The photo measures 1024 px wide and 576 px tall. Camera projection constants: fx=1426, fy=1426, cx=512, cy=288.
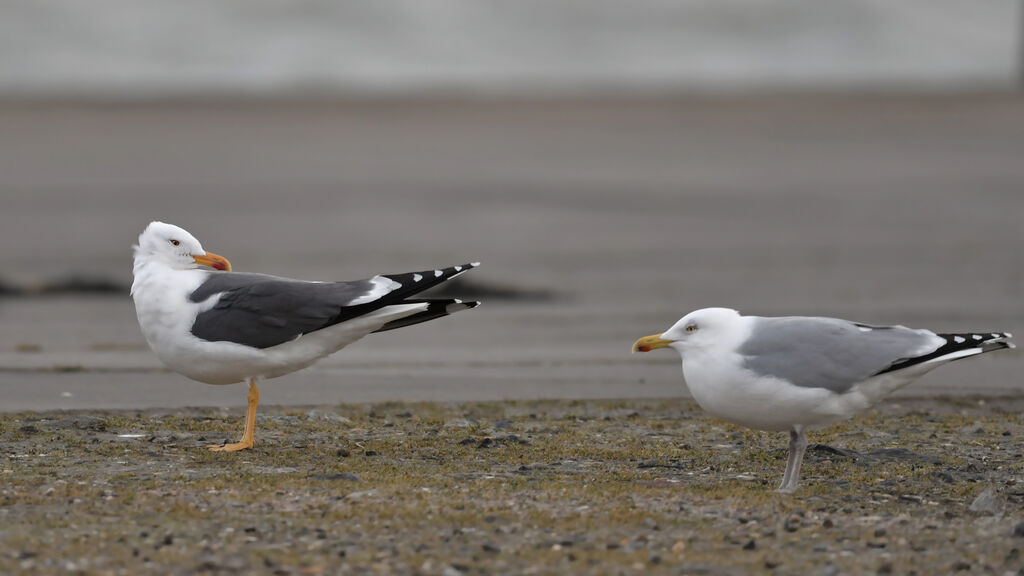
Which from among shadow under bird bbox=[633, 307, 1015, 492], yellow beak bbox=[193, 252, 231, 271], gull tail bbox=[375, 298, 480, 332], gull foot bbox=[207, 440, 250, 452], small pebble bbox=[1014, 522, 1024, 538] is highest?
yellow beak bbox=[193, 252, 231, 271]

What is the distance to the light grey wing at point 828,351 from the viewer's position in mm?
6617

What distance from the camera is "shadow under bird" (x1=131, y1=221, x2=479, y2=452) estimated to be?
24.7ft

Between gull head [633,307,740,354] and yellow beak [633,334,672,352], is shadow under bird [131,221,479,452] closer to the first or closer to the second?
yellow beak [633,334,672,352]

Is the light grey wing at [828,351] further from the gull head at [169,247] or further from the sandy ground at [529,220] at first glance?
the gull head at [169,247]

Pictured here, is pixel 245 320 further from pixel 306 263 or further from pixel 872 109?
pixel 872 109

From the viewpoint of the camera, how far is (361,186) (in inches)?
859

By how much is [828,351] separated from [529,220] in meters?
13.0

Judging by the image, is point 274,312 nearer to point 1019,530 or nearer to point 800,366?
point 800,366

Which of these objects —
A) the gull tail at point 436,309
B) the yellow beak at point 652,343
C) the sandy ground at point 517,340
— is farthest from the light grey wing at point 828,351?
the gull tail at point 436,309

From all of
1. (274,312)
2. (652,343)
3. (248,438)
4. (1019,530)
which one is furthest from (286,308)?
(1019,530)

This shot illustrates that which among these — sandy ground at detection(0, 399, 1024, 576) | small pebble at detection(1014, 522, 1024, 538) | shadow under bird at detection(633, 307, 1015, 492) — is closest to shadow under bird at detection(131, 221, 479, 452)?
sandy ground at detection(0, 399, 1024, 576)

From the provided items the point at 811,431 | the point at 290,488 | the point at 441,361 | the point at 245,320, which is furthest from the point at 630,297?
the point at 290,488

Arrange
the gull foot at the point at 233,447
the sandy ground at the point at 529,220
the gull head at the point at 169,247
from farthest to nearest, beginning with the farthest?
the sandy ground at the point at 529,220 < the gull head at the point at 169,247 < the gull foot at the point at 233,447

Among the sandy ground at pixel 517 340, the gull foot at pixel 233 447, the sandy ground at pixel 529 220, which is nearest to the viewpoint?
the sandy ground at pixel 517 340
